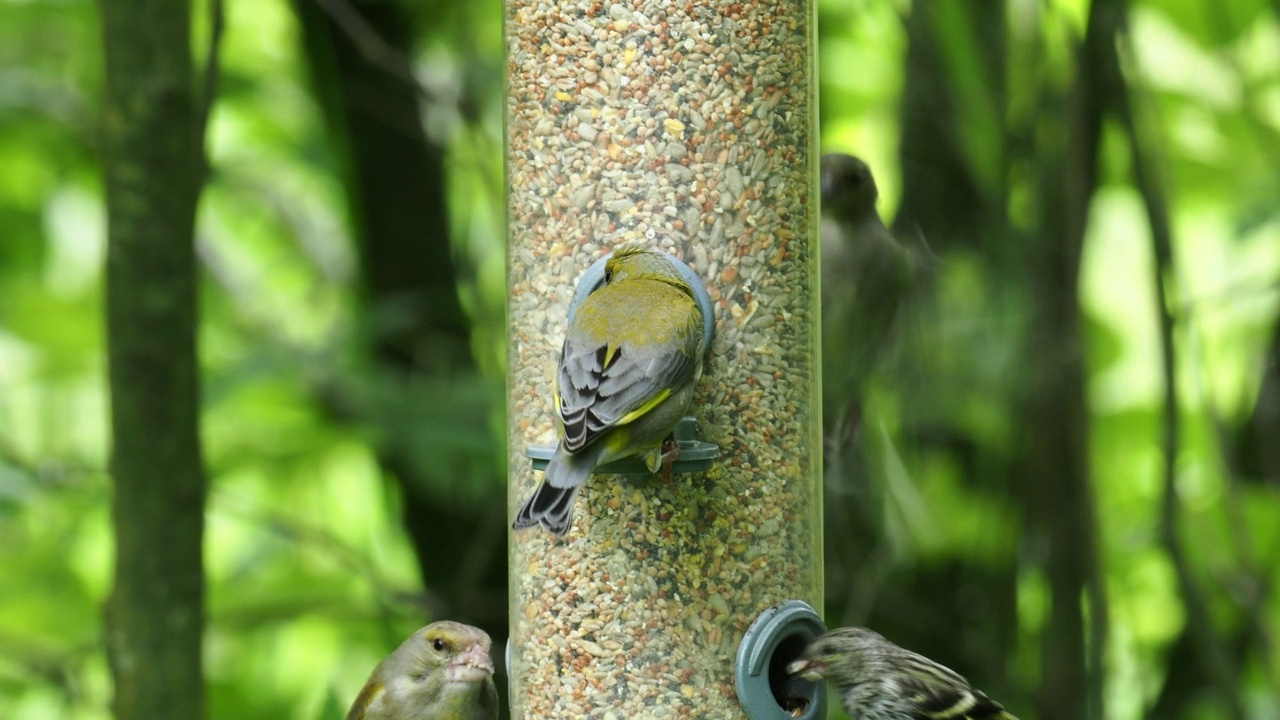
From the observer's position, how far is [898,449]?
6508mm

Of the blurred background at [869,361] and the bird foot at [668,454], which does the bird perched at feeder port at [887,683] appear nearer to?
the bird foot at [668,454]

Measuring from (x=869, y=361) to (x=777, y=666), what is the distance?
71.6 inches

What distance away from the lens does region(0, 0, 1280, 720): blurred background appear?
591cm

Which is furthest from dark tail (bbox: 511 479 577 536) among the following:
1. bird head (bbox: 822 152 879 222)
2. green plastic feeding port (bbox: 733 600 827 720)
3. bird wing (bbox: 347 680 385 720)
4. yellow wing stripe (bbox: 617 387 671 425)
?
bird head (bbox: 822 152 879 222)

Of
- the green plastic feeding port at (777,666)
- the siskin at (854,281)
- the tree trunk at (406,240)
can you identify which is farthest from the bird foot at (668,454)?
the tree trunk at (406,240)

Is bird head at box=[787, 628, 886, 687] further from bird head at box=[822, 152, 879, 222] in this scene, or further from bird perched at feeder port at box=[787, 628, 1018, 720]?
bird head at box=[822, 152, 879, 222]

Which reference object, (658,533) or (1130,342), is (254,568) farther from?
(1130,342)

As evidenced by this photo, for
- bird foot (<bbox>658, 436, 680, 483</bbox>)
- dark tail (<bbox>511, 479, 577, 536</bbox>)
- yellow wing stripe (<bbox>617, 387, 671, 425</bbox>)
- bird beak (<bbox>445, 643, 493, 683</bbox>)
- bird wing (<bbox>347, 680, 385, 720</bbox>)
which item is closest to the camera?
dark tail (<bbox>511, 479, 577, 536</bbox>)

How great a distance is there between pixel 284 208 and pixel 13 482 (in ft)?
8.86

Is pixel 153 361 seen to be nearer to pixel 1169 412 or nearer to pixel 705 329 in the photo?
pixel 705 329

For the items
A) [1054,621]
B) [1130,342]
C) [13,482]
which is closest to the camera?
[13,482]

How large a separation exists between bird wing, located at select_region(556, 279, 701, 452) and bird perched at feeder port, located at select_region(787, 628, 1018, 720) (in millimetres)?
757

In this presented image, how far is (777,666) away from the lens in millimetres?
3523

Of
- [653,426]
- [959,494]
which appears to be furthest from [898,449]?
[653,426]
